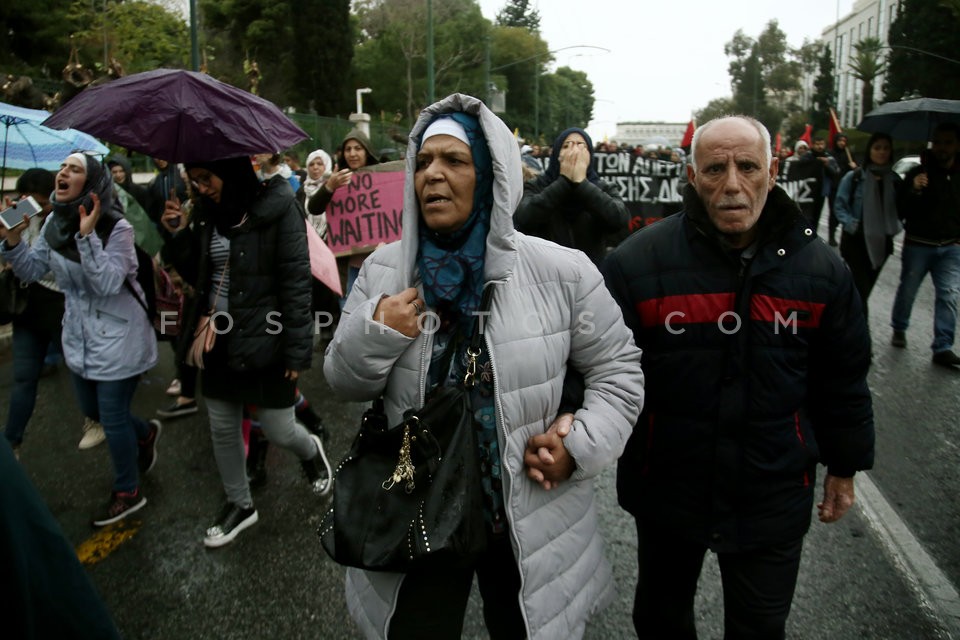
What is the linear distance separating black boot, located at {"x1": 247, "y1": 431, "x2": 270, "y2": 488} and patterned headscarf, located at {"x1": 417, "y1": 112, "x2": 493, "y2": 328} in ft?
9.42

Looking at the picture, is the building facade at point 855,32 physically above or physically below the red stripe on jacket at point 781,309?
above

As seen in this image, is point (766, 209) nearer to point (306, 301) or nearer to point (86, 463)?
point (306, 301)

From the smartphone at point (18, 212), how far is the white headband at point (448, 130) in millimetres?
2595

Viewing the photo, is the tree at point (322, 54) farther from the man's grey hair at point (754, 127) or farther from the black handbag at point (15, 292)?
the man's grey hair at point (754, 127)

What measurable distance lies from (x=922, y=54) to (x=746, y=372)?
44278mm

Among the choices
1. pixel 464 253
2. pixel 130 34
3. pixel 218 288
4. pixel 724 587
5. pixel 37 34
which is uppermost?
pixel 37 34

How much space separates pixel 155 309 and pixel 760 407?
3294 mm

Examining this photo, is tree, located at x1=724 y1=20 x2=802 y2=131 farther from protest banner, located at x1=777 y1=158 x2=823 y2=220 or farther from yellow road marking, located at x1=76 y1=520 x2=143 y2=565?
yellow road marking, located at x1=76 y1=520 x2=143 y2=565

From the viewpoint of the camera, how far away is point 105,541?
376 centimetres

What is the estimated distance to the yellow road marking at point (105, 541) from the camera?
362 centimetres

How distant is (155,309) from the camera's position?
4074 millimetres

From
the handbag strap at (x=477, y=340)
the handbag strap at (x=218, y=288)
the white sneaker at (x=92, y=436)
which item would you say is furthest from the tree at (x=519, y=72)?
the handbag strap at (x=477, y=340)

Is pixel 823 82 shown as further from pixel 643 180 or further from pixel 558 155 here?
pixel 558 155

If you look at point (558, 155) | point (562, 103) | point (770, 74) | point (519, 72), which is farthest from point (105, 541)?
point (562, 103)
